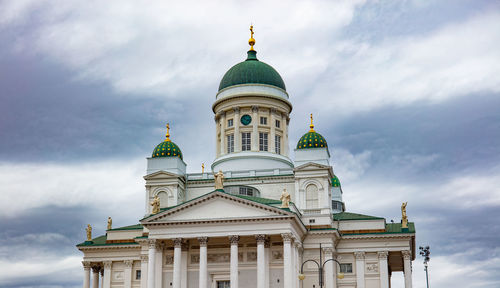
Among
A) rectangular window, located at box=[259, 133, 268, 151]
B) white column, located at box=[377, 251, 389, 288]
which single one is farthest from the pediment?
rectangular window, located at box=[259, 133, 268, 151]

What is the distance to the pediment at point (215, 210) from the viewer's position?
2104 inches

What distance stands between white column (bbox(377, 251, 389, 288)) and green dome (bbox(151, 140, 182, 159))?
69.8 ft

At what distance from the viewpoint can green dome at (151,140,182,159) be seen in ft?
213

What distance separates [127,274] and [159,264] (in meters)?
7.97

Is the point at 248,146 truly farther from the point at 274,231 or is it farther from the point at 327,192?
the point at 274,231

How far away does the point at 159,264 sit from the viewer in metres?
56.0

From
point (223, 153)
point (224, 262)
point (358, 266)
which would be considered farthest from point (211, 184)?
point (358, 266)

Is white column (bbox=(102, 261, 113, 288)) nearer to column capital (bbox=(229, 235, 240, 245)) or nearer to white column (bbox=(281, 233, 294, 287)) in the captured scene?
column capital (bbox=(229, 235, 240, 245))

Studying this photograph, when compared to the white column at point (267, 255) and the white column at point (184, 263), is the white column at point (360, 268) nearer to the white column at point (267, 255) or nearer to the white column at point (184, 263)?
the white column at point (267, 255)

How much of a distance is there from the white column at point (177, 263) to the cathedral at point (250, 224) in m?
0.08

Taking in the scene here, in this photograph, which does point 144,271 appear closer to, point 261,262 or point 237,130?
point 261,262

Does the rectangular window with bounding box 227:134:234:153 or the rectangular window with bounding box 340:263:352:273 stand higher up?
the rectangular window with bounding box 227:134:234:153

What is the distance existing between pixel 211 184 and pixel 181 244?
10801mm

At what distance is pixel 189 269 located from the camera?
2219 inches
